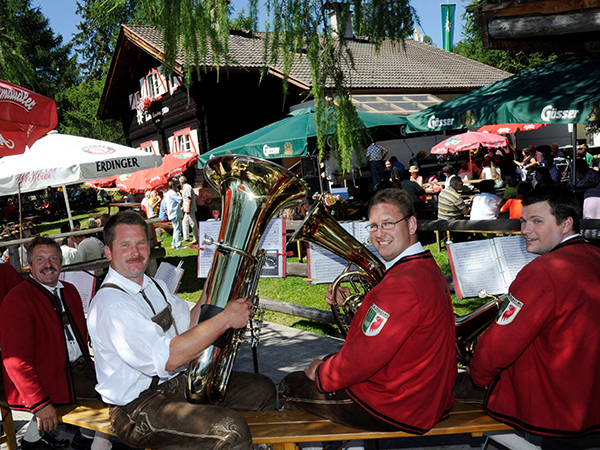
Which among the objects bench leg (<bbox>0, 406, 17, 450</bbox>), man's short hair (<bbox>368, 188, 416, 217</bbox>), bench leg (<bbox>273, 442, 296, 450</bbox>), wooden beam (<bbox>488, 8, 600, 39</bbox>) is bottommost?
bench leg (<bbox>0, 406, 17, 450</bbox>)

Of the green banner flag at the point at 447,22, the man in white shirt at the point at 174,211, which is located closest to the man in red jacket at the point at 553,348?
the man in white shirt at the point at 174,211

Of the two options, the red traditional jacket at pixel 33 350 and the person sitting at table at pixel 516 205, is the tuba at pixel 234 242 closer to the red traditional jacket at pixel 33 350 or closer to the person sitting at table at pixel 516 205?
the red traditional jacket at pixel 33 350

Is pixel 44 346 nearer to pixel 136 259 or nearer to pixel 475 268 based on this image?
pixel 136 259

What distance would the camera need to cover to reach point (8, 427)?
3.71 m

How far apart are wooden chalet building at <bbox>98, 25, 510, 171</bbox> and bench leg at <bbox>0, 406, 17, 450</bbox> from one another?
40.6 feet

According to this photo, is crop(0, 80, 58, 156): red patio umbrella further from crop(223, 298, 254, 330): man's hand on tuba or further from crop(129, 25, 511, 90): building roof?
crop(129, 25, 511, 90): building roof

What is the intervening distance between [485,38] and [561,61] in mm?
2886

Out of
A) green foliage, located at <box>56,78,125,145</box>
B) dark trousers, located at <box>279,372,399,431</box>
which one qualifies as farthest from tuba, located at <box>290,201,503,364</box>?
green foliage, located at <box>56,78,125,145</box>

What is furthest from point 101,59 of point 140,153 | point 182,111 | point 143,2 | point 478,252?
point 478,252

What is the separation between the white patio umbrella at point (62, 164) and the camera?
25.1 feet

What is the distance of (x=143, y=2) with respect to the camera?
16.2 feet

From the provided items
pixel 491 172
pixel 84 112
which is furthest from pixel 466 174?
pixel 84 112

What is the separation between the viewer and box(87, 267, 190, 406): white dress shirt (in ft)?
8.05

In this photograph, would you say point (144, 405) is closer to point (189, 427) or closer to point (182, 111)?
point (189, 427)
